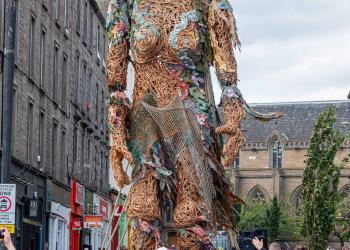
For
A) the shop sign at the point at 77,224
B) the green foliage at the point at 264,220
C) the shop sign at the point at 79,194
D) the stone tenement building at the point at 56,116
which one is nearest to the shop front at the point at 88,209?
the stone tenement building at the point at 56,116

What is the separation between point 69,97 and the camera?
40.3 meters

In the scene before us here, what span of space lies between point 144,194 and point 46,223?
27.0m

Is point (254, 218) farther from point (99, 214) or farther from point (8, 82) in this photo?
point (8, 82)

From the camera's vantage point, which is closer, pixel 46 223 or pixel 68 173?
pixel 46 223

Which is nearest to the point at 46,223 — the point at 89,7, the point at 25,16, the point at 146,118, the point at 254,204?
the point at 25,16

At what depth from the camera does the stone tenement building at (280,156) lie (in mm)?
96812

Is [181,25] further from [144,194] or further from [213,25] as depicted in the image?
[144,194]

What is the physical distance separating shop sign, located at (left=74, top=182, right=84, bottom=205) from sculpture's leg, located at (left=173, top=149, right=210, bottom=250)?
104 ft

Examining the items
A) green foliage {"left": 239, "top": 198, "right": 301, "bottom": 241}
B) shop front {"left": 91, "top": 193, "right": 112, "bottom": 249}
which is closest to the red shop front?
shop front {"left": 91, "top": 193, "right": 112, "bottom": 249}

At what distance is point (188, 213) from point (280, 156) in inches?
3673

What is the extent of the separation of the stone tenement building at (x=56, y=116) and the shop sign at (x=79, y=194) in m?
0.04

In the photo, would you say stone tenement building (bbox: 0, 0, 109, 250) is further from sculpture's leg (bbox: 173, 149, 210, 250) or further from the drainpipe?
sculpture's leg (bbox: 173, 149, 210, 250)

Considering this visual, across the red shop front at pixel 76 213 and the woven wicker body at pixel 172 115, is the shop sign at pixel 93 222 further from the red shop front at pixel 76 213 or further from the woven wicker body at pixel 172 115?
the woven wicker body at pixel 172 115

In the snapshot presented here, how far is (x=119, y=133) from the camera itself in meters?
9.46
